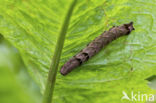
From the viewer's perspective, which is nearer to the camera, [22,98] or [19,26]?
[22,98]

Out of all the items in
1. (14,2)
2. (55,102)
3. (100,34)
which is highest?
(14,2)

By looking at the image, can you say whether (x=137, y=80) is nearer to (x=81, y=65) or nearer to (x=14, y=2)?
(x=81, y=65)

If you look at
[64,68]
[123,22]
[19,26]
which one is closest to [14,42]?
[19,26]

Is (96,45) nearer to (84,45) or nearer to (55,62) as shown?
(84,45)

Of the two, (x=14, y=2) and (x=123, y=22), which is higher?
(x=14, y=2)
